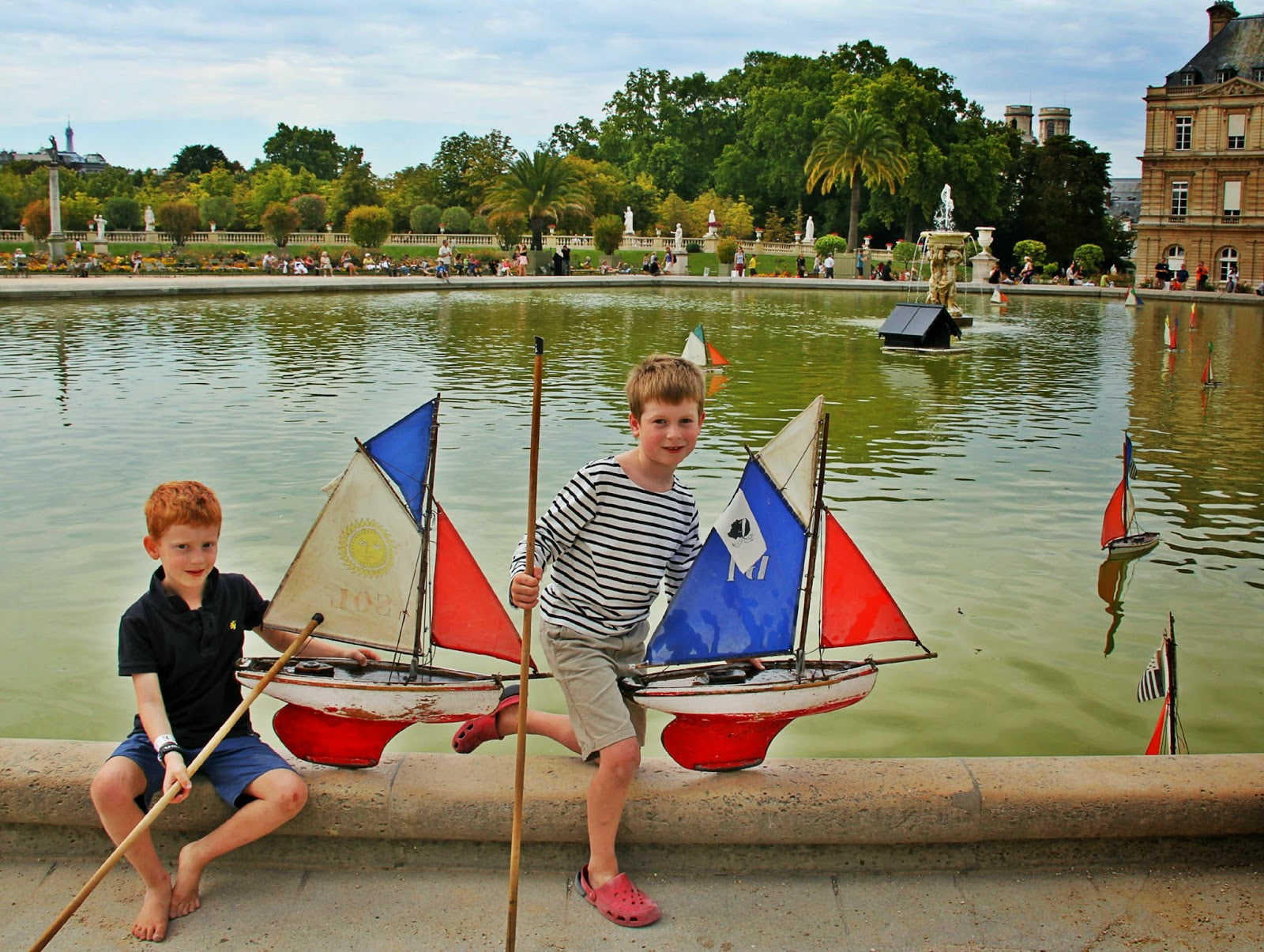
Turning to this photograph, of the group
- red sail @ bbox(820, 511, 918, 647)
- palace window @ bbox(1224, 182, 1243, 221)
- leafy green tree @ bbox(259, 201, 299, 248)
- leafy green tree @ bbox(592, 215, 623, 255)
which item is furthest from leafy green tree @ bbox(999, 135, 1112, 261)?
red sail @ bbox(820, 511, 918, 647)

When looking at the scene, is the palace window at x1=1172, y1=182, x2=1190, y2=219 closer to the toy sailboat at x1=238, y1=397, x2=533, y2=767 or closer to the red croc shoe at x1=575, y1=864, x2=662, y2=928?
the toy sailboat at x1=238, y1=397, x2=533, y2=767

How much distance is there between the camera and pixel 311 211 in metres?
67.5

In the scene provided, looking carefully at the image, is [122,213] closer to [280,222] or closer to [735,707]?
[280,222]

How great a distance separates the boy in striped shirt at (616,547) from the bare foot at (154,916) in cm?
113

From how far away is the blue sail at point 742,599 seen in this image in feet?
11.7

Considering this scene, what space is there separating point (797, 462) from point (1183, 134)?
62417mm

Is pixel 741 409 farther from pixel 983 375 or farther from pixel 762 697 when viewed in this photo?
pixel 762 697

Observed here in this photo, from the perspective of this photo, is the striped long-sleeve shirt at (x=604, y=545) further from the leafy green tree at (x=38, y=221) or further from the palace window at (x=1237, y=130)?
the leafy green tree at (x=38, y=221)

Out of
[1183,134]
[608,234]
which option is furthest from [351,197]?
[1183,134]

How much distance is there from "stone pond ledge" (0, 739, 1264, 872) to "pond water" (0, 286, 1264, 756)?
1770 millimetres

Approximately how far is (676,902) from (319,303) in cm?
2991

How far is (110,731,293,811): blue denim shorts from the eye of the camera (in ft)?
10.4

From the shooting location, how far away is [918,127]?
188 ft

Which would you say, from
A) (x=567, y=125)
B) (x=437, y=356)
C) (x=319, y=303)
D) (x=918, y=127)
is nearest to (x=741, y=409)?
(x=437, y=356)
